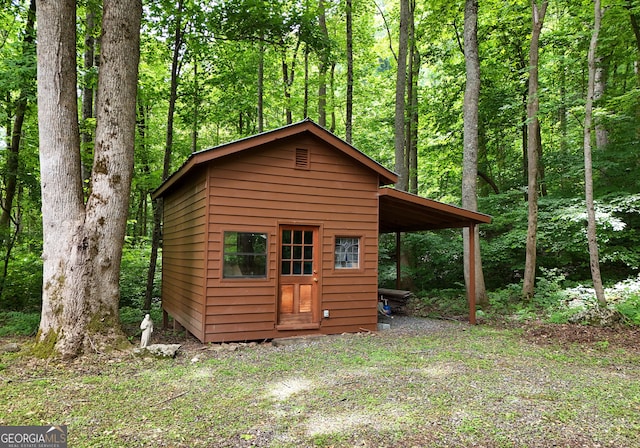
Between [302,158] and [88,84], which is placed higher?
[88,84]

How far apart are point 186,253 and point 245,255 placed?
5.78 feet

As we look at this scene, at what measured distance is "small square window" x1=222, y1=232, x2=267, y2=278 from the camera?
6645 mm

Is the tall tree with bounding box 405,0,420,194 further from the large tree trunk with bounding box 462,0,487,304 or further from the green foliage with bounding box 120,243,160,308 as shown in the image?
the green foliage with bounding box 120,243,160,308

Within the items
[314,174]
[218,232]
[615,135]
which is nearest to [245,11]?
[314,174]

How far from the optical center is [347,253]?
7723 mm

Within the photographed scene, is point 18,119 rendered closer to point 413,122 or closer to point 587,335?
point 413,122

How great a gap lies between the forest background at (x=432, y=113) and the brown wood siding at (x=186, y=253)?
1.03 m

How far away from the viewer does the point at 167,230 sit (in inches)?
396

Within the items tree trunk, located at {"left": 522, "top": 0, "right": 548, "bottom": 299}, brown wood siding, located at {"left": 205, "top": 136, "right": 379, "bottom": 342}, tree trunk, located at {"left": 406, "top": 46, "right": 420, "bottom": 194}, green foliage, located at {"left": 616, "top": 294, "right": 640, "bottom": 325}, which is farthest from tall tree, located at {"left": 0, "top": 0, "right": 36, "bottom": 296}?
green foliage, located at {"left": 616, "top": 294, "right": 640, "bottom": 325}

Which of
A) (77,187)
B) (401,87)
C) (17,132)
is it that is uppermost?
(401,87)

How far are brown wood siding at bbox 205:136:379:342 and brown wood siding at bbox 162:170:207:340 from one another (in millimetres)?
296

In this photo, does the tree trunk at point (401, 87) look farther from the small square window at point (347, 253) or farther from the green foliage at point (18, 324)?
the green foliage at point (18, 324)

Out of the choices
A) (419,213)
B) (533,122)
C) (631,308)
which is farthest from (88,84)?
(631,308)

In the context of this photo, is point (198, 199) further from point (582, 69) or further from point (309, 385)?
point (582, 69)
